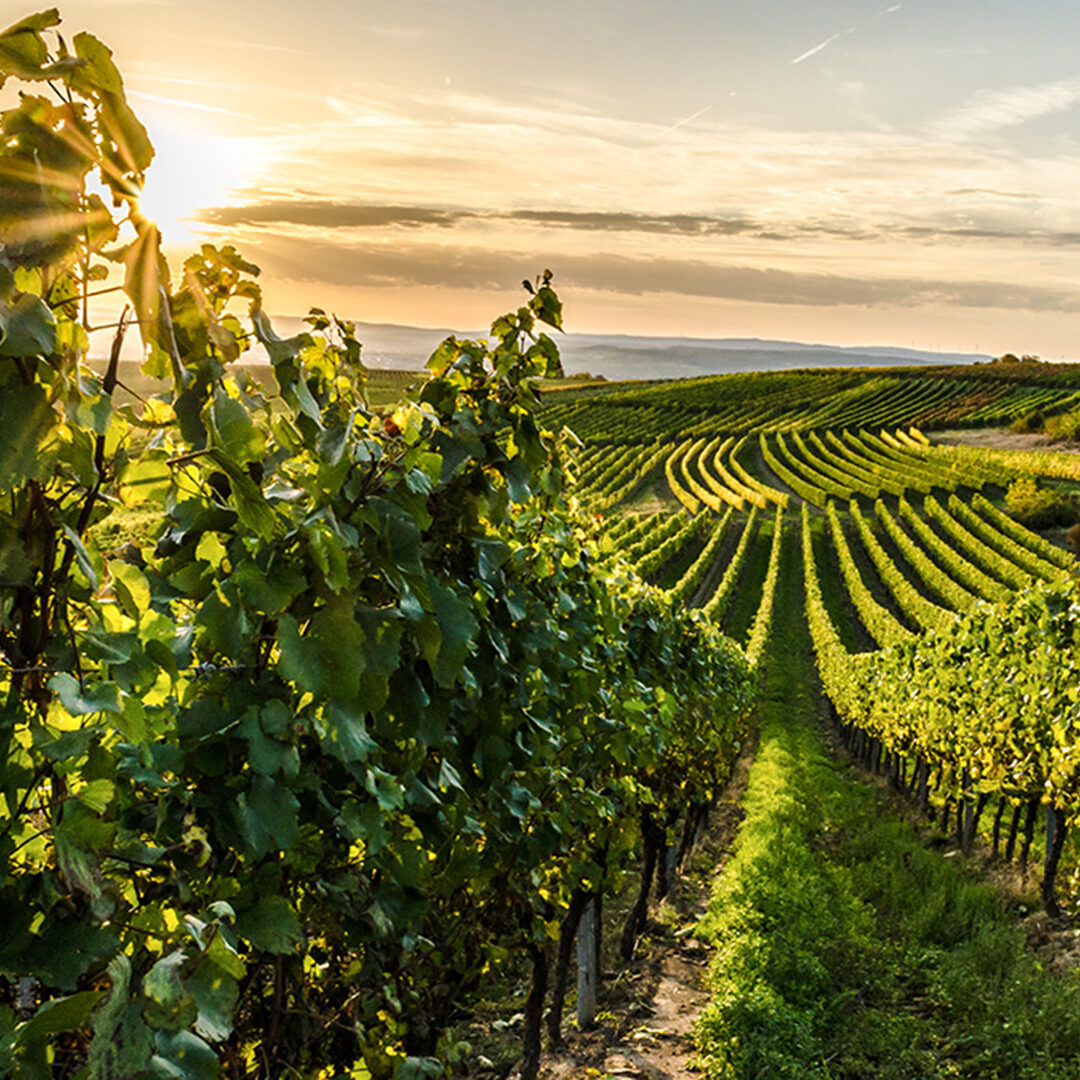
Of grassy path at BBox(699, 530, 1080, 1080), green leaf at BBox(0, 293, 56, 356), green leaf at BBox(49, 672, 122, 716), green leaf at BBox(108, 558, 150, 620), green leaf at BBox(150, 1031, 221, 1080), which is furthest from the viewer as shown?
grassy path at BBox(699, 530, 1080, 1080)

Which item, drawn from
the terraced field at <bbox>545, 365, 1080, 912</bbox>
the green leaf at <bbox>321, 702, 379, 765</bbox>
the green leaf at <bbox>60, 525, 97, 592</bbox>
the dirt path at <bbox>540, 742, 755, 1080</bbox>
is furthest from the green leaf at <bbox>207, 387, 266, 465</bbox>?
the dirt path at <bbox>540, 742, 755, 1080</bbox>

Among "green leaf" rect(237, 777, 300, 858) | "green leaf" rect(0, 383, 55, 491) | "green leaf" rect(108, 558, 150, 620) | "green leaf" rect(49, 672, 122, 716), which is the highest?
"green leaf" rect(0, 383, 55, 491)

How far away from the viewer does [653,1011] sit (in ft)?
27.6

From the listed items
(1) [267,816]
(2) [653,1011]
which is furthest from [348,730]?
(2) [653,1011]

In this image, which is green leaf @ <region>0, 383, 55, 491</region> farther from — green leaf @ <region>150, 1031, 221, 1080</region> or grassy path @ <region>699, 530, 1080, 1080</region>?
grassy path @ <region>699, 530, 1080, 1080</region>

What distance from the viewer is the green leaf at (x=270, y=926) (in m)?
1.78

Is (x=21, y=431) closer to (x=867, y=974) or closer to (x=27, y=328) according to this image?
(x=27, y=328)

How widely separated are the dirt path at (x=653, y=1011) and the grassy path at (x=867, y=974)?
0.45 meters

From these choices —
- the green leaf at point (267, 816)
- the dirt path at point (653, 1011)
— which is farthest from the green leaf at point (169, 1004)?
the dirt path at point (653, 1011)

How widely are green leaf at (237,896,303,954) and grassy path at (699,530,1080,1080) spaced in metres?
5.58

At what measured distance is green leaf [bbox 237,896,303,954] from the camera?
5.84 ft

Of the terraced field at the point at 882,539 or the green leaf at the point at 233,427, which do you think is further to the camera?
the terraced field at the point at 882,539

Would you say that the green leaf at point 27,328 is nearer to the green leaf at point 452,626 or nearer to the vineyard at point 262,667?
the vineyard at point 262,667

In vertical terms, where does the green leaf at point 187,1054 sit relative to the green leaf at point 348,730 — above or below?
below
